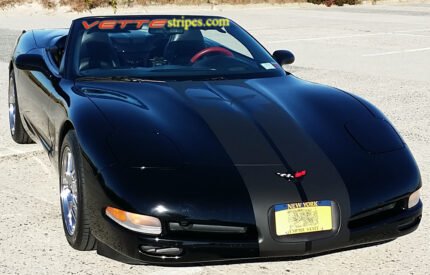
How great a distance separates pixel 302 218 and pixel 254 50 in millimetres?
2284

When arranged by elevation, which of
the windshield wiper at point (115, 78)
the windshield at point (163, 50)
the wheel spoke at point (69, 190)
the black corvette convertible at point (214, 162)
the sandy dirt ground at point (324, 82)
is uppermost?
the windshield at point (163, 50)

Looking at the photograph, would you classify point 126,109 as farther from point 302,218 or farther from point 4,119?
point 4,119

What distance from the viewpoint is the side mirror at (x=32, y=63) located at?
18.6 ft

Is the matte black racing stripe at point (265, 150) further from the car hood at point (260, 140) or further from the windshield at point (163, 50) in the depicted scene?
the windshield at point (163, 50)

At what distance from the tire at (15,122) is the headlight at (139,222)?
3409mm

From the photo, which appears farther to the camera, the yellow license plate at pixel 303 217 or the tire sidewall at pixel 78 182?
the tire sidewall at pixel 78 182

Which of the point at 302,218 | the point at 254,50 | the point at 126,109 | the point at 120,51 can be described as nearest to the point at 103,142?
the point at 126,109

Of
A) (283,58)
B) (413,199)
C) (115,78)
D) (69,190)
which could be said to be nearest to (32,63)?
(115,78)

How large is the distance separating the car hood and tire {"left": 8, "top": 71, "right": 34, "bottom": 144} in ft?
7.05

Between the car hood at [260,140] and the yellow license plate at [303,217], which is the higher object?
the car hood at [260,140]

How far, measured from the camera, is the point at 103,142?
4176 millimetres

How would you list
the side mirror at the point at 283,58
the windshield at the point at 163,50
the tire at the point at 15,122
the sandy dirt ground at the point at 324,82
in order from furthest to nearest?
the tire at the point at 15,122
the side mirror at the point at 283,58
the windshield at the point at 163,50
the sandy dirt ground at the point at 324,82

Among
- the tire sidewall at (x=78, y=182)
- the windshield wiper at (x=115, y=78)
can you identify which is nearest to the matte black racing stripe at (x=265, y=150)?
the windshield wiper at (x=115, y=78)

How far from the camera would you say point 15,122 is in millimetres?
7090
